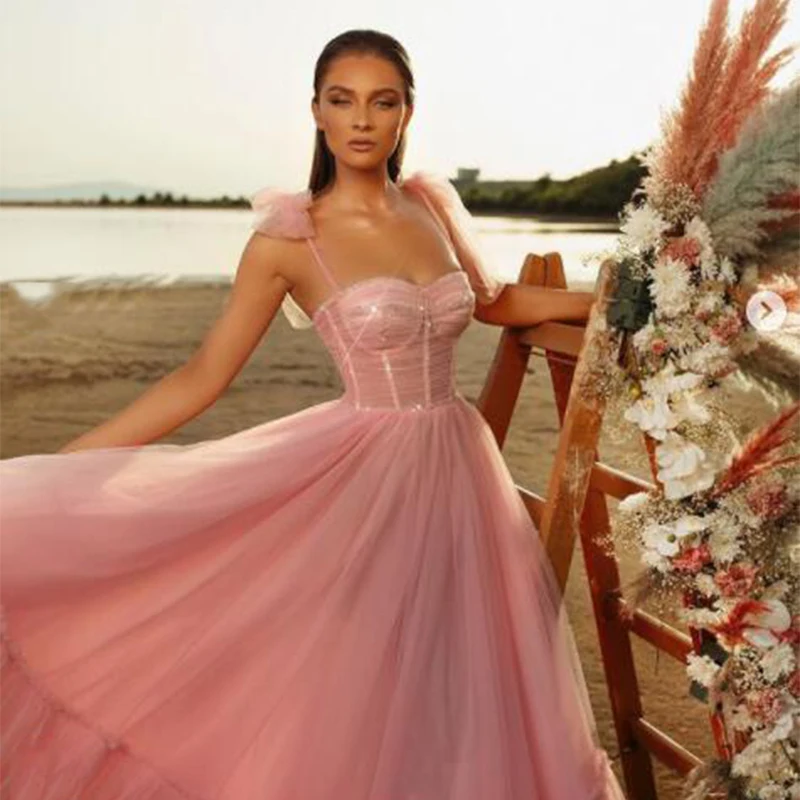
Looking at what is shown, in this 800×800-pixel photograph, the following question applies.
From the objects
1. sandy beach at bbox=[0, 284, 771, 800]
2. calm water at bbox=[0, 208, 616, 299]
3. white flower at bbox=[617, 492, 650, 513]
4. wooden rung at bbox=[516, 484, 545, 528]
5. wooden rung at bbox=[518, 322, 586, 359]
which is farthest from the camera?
calm water at bbox=[0, 208, 616, 299]

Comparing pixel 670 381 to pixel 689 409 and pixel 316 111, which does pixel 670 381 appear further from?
pixel 316 111

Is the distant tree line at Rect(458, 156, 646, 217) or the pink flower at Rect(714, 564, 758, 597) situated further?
the distant tree line at Rect(458, 156, 646, 217)

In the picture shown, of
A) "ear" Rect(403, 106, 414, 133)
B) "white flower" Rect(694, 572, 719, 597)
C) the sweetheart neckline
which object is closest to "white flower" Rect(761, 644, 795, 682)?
"white flower" Rect(694, 572, 719, 597)

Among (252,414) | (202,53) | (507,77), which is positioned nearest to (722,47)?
(507,77)

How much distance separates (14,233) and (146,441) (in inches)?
206

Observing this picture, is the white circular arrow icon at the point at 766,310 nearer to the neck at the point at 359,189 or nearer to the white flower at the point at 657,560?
the white flower at the point at 657,560

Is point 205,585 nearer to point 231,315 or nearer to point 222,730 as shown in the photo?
point 222,730

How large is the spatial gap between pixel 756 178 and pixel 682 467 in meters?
0.44

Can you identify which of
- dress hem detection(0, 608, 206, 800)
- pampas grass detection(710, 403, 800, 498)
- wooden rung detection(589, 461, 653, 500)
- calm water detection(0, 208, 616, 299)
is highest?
pampas grass detection(710, 403, 800, 498)

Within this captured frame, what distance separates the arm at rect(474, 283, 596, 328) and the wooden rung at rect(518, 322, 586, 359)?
0.02m

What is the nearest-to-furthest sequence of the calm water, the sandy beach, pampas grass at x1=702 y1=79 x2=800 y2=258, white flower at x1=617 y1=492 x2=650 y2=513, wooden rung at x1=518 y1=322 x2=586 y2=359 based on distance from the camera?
pampas grass at x1=702 y1=79 x2=800 y2=258, white flower at x1=617 y1=492 x2=650 y2=513, wooden rung at x1=518 y1=322 x2=586 y2=359, the sandy beach, the calm water

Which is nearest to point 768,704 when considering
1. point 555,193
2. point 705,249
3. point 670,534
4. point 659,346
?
point 670,534

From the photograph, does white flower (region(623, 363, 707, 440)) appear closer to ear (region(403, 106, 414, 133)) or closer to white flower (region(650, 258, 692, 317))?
white flower (region(650, 258, 692, 317))

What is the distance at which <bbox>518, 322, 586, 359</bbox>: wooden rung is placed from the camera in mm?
2295
